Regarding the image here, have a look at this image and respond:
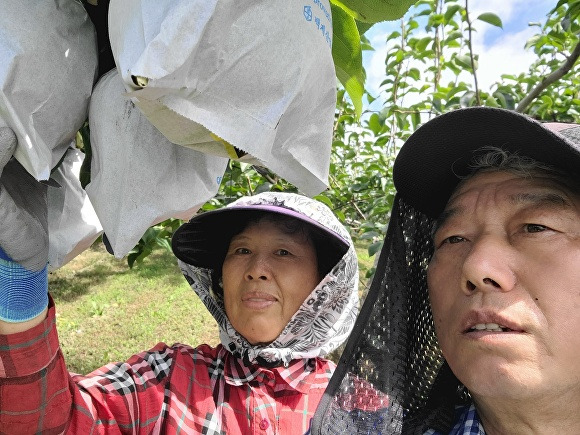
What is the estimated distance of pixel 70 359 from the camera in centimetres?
440

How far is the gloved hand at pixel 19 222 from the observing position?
55 cm

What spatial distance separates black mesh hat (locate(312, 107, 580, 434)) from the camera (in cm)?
99

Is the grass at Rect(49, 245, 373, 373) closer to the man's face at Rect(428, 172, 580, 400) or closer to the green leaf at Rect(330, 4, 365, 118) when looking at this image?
the man's face at Rect(428, 172, 580, 400)

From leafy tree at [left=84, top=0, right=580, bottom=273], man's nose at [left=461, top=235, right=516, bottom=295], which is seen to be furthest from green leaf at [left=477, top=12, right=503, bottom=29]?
man's nose at [left=461, top=235, right=516, bottom=295]

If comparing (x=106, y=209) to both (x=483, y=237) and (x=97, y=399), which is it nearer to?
(x=483, y=237)

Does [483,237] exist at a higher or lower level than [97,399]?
higher

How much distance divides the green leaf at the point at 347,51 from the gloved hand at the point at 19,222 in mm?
Result: 451

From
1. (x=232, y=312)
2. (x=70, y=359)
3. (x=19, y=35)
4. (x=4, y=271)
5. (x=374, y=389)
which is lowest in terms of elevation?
(x=70, y=359)

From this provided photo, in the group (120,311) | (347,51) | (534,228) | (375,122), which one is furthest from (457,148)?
(120,311)

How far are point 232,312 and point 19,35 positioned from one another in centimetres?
125

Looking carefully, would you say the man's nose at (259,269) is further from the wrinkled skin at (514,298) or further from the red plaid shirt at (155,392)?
the wrinkled skin at (514,298)

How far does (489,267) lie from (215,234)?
1.09m

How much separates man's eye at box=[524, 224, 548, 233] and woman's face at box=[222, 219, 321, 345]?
0.80 m

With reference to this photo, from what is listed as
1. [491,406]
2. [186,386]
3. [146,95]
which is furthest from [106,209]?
[186,386]
